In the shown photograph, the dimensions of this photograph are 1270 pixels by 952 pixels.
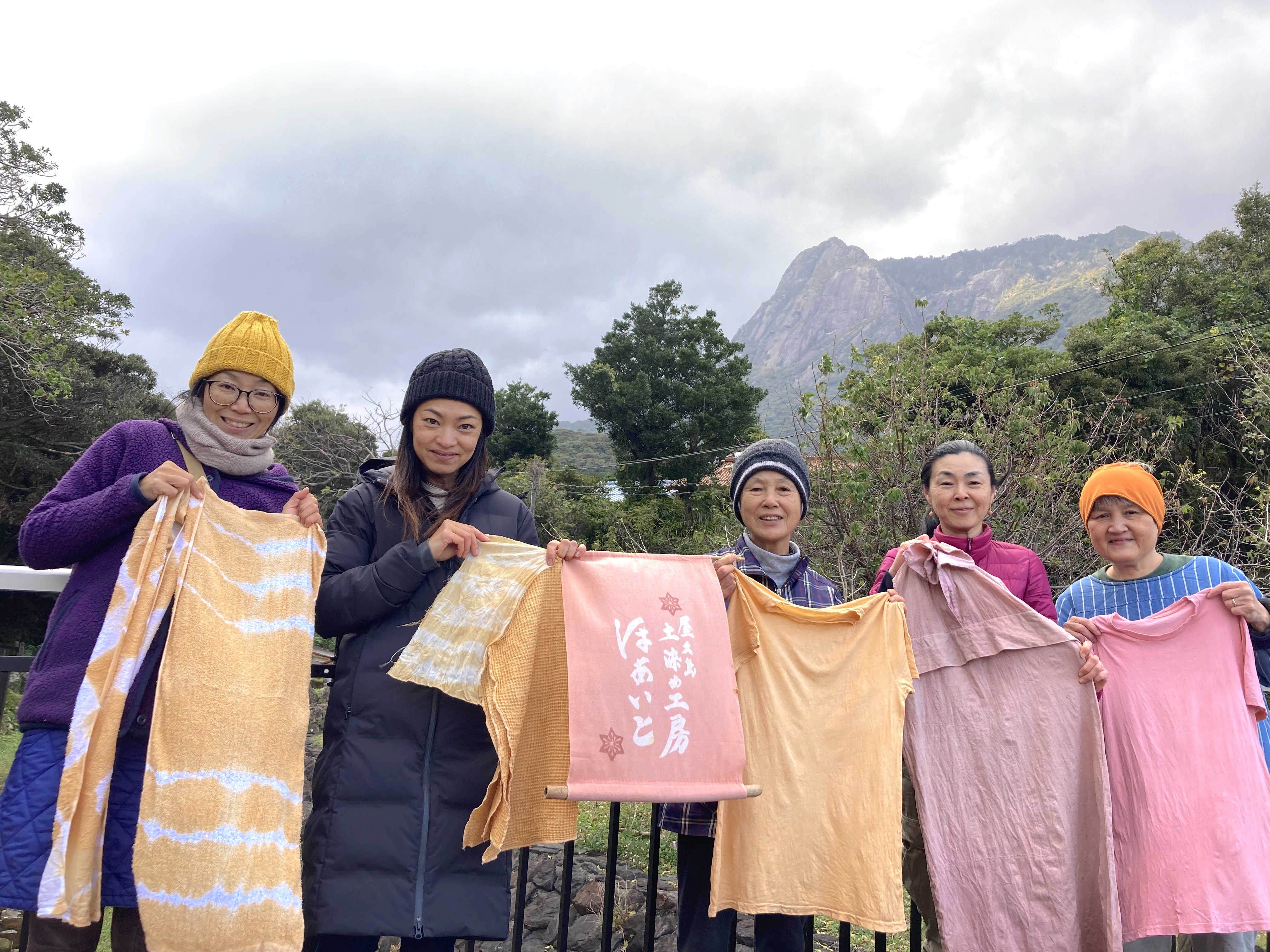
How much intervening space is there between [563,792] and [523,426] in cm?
2835

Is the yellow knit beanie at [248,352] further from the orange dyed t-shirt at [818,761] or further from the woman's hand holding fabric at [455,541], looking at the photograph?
the orange dyed t-shirt at [818,761]

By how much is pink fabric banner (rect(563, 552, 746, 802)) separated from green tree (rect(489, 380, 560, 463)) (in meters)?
27.2

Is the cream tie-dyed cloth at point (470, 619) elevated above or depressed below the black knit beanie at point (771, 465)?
below

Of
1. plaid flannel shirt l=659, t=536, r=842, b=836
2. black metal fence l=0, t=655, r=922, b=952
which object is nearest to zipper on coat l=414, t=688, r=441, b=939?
black metal fence l=0, t=655, r=922, b=952

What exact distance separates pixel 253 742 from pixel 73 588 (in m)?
0.64

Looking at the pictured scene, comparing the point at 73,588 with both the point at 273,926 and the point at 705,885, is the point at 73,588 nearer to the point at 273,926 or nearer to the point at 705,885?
the point at 273,926

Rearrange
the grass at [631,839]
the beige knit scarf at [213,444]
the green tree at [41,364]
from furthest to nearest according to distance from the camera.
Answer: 1. the green tree at [41,364]
2. the grass at [631,839]
3. the beige knit scarf at [213,444]

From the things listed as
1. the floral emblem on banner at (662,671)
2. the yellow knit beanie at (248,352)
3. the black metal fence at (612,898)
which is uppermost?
the yellow knit beanie at (248,352)

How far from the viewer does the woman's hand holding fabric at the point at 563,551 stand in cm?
232

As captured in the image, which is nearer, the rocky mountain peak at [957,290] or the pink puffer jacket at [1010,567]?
the pink puffer jacket at [1010,567]

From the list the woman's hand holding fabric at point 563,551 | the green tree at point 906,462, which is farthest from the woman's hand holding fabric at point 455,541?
the green tree at point 906,462

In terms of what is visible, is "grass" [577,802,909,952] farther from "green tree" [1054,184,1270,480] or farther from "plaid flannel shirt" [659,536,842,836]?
"green tree" [1054,184,1270,480]

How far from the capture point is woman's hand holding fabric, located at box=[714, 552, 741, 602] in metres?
2.45

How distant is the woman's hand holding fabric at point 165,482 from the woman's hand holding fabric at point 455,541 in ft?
2.22
